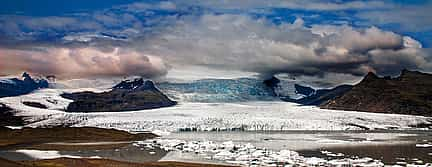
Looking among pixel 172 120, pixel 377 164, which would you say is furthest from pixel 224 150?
pixel 172 120

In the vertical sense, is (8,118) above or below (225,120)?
above

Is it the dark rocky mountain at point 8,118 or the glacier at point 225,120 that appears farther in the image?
the dark rocky mountain at point 8,118

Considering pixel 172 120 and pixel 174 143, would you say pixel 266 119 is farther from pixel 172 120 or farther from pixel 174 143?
pixel 174 143

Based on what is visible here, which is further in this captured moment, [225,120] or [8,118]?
[8,118]

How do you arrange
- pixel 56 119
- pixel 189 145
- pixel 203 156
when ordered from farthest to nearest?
1. pixel 56 119
2. pixel 189 145
3. pixel 203 156

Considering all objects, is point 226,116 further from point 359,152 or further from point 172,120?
point 359,152

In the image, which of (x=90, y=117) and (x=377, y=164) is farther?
(x=90, y=117)

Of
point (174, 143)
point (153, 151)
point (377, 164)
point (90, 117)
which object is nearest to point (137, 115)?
point (90, 117)

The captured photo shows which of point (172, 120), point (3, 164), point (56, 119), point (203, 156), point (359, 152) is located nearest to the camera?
point (3, 164)

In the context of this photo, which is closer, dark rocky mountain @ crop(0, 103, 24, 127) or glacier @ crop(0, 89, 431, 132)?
glacier @ crop(0, 89, 431, 132)
